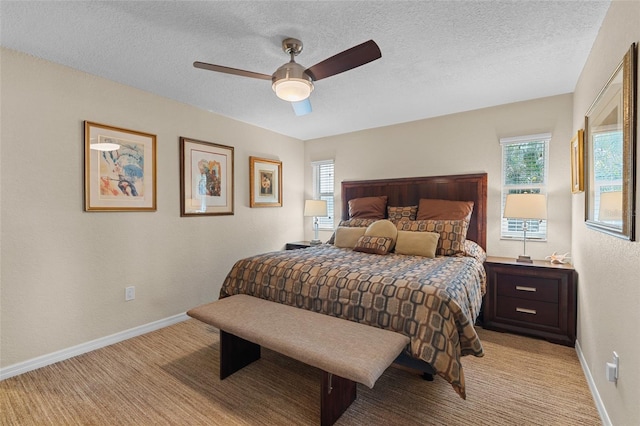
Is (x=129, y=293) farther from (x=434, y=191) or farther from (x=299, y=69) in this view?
(x=434, y=191)

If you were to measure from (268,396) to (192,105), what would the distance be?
3077mm

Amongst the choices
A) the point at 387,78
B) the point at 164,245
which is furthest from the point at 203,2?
the point at 164,245

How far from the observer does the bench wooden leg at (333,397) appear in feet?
5.33

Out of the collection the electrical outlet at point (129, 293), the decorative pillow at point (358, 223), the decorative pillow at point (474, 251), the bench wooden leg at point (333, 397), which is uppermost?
the decorative pillow at point (358, 223)

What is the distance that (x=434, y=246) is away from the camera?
288cm

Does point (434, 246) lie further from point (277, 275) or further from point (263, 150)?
point (263, 150)

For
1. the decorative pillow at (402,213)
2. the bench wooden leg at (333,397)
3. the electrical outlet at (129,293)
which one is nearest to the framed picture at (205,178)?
the electrical outlet at (129,293)

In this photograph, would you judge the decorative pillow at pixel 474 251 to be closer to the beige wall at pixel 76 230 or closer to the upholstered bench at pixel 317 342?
the upholstered bench at pixel 317 342

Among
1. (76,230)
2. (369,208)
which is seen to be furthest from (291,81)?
(369,208)

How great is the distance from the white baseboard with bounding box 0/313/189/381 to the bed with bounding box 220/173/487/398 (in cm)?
92

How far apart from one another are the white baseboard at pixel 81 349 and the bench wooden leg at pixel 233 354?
132 cm

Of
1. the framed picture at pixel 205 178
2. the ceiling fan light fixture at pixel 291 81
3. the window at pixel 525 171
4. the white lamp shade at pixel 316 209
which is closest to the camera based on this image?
the ceiling fan light fixture at pixel 291 81

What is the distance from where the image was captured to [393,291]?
1903mm

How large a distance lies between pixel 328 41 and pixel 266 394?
8.23 ft
